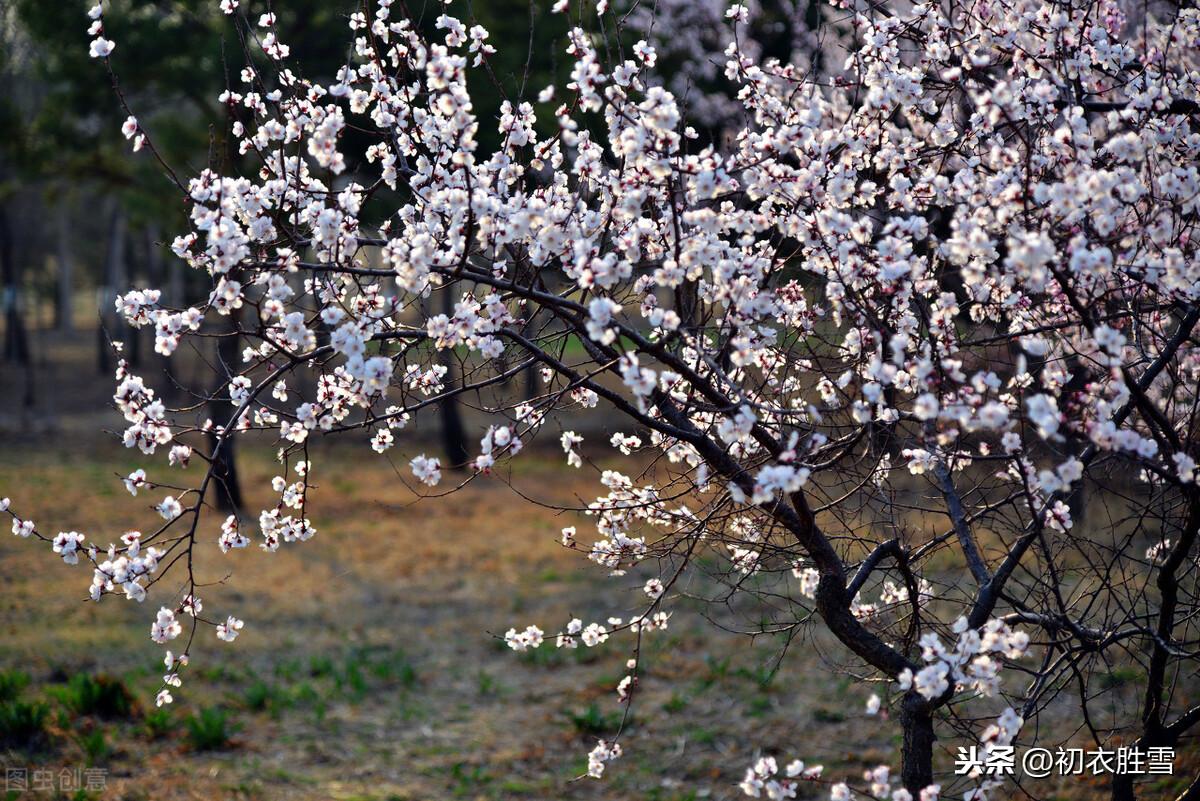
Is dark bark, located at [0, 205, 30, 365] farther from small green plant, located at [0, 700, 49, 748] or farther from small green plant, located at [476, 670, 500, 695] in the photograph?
small green plant, located at [0, 700, 49, 748]

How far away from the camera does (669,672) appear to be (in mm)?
7922

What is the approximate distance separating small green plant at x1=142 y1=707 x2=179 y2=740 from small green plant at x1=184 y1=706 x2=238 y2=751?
16 cm

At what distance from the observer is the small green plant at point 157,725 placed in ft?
21.3

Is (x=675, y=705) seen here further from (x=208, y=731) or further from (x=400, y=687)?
(x=208, y=731)

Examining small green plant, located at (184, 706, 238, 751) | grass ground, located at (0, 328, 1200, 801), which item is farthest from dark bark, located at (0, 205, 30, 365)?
small green plant, located at (184, 706, 238, 751)

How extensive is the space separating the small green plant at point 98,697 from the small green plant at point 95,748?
0.48 metres

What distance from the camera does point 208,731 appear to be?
20.9ft

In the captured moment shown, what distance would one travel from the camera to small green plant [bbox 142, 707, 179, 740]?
6492mm

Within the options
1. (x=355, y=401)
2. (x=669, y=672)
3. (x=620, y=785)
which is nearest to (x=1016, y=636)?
(x=355, y=401)

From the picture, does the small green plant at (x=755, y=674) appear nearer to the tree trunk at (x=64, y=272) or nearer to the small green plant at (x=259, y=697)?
the small green plant at (x=259, y=697)

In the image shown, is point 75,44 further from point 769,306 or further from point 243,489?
point 769,306

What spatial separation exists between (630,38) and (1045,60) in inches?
240

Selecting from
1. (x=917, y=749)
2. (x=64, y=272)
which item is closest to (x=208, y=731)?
(x=917, y=749)

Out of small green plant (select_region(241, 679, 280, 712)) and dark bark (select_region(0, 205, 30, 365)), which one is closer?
small green plant (select_region(241, 679, 280, 712))
